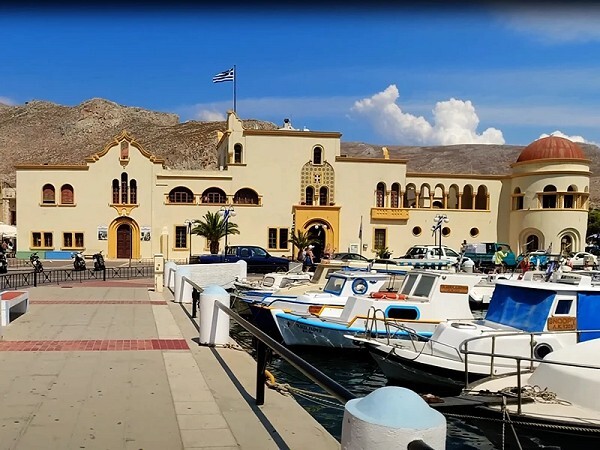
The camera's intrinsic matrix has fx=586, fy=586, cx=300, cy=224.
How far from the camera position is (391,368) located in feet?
40.5

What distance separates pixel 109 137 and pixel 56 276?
499 ft

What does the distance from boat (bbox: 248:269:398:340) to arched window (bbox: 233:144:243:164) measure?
94.5 feet

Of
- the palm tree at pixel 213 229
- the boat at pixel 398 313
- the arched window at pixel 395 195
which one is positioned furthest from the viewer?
the arched window at pixel 395 195

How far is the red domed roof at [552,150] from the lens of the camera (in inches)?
1859

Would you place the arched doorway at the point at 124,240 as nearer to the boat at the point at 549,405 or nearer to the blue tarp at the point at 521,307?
the blue tarp at the point at 521,307

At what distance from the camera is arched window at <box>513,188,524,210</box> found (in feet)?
161

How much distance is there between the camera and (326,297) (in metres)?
18.2

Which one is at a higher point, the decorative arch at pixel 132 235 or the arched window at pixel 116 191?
the arched window at pixel 116 191

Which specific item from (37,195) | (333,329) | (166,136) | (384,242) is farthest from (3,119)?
(333,329)

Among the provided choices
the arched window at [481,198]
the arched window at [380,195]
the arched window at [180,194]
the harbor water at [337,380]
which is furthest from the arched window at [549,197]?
the harbor water at [337,380]

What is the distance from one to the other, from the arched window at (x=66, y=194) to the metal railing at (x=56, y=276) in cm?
1458

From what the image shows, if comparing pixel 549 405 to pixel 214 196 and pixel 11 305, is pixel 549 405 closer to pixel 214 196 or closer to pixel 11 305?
pixel 11 305

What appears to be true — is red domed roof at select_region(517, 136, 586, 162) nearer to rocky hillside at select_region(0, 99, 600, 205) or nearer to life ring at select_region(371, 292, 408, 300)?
life ring at select_region(371, 292, 408, 300)

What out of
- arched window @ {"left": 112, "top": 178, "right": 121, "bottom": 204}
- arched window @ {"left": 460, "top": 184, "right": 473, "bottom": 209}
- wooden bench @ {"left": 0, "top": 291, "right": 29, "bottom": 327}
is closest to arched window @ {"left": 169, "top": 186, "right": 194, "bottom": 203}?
arched window @ {"left": 112, "top": 178, "right": 121, "bottom": 204}
